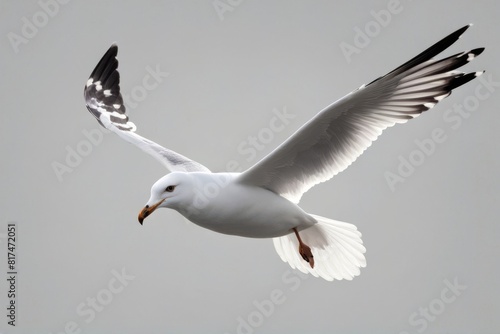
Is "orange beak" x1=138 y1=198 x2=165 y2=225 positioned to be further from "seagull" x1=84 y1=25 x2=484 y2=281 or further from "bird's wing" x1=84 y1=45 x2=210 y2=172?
"bird's wing" x1=84 y1=45 x2=210 y2=172

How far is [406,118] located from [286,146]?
655 millimetres

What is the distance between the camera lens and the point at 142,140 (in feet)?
18.6

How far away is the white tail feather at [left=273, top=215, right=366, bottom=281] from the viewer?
519cm

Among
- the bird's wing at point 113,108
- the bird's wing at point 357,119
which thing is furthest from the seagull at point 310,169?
the bird's wing at point 113,108

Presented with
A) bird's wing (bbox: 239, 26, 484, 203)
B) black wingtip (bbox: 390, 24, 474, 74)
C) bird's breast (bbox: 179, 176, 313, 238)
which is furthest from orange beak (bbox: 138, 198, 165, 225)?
black wingtip (bbox: 390, 24, 474, 74)

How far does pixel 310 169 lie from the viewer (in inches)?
191

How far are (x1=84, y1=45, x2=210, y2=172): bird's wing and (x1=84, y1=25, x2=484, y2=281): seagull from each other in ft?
0.50

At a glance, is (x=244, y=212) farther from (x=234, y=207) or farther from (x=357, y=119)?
(x=357, y=119)

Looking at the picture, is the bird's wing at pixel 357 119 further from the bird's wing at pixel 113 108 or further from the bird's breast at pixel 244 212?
the bird's wing at pixel 113 108

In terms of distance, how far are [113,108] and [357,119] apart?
2458 mm

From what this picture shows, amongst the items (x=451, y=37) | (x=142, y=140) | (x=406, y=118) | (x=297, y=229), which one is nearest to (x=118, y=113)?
(x=142, y=140)

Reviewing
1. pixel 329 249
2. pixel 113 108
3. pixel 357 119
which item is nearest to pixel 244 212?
pixel 357 119

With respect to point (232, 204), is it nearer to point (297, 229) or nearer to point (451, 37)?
point (297, 229)

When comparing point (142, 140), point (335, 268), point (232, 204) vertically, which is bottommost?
point (335, 268)
